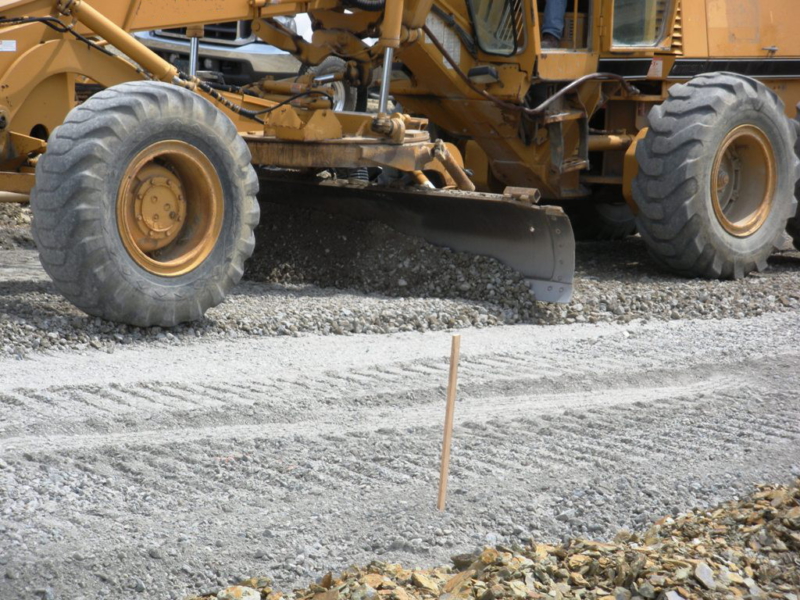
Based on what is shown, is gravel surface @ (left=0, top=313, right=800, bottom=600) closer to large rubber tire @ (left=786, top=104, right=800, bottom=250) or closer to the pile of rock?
the pile of rock

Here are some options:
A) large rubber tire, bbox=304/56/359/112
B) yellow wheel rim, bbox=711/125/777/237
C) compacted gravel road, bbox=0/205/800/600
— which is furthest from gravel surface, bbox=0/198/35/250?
yellow wheel rim, bbox=711/125/777/237

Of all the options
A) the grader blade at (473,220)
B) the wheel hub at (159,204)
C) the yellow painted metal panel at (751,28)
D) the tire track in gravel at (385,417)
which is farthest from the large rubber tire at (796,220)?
the wheel hub at (159,204)

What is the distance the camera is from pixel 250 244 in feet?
21.6

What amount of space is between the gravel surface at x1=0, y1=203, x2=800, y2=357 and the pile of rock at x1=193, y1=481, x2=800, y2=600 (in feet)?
9.75

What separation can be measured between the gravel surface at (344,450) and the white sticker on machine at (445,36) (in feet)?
9.37

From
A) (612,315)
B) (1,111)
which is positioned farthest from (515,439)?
(1,111)

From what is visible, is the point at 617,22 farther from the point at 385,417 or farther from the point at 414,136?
the point at 385,417

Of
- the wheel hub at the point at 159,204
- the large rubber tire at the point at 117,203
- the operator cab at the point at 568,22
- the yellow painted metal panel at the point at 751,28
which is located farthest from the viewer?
the yellow painted metal panel at the point at 751,28

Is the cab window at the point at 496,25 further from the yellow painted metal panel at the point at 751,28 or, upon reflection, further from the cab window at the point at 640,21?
→ the yellow painted metal panel at the point at 751,28

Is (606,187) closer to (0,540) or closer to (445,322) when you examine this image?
(445,322)

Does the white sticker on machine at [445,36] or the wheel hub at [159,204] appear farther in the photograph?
the white sticker on machine at [445,36]

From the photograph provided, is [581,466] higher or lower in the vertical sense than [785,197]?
lower

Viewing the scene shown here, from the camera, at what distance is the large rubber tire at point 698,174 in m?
8.13

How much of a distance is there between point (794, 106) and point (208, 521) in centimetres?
777
